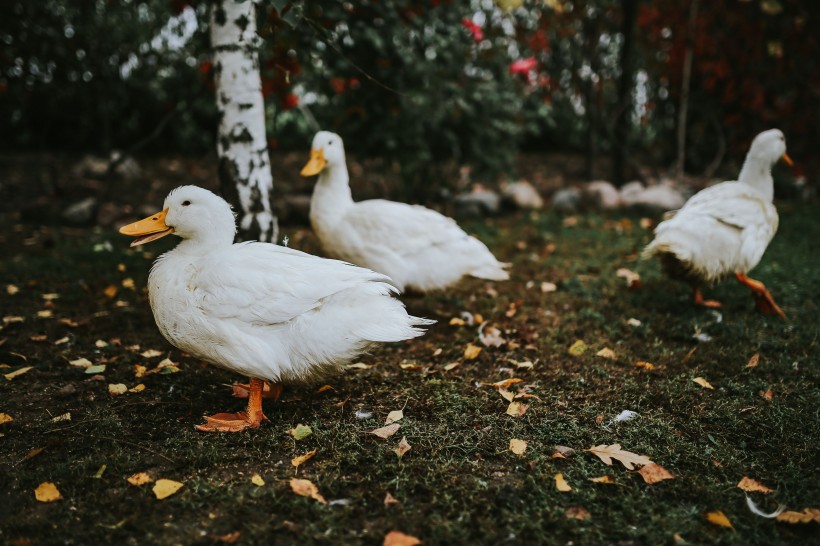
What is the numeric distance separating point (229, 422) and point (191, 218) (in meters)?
1.01

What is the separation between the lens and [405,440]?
271 centimetres

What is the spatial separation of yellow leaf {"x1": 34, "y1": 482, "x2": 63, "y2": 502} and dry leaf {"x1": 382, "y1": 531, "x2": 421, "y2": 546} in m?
1.29

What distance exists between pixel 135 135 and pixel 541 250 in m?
8.31

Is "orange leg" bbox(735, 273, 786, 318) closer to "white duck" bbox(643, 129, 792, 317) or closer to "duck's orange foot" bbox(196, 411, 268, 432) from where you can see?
"white duck" bbox(643, 129, 792, 317)

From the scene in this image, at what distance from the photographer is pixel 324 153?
428 centimetres

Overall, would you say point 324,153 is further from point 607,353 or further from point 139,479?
point 139,479

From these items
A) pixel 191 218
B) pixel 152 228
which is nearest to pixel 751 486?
pixel 191 218

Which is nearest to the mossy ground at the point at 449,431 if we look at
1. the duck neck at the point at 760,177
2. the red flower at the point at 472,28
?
the duck neck at the point at 760,177

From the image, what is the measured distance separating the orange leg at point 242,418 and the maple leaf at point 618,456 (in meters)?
1.57

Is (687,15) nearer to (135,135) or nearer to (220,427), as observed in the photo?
(220,427)

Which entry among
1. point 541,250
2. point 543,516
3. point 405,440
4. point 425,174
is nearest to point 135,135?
point 425,174

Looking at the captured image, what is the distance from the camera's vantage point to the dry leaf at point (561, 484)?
7.76 feet

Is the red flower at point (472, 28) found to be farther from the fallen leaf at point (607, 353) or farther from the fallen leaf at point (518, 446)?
the fallen leaf at point (518, 446)

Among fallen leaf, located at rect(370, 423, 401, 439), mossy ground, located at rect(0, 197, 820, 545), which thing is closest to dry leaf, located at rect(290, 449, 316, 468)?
mossy ground, located at rect(0, 197, 820, 545)
